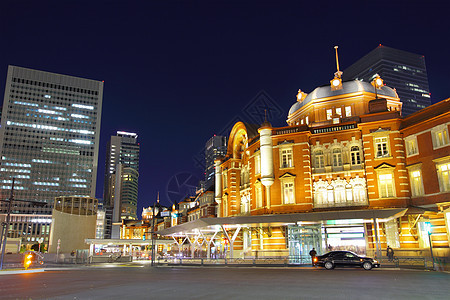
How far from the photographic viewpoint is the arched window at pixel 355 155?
41562mm

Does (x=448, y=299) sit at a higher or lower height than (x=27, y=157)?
lower

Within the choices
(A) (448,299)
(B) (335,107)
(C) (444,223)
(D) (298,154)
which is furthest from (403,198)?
(A) (448,299)

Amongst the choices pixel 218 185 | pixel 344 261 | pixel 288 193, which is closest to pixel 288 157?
pixel 288 193

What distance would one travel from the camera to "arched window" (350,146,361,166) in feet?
136

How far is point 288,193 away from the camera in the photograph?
43.0 m

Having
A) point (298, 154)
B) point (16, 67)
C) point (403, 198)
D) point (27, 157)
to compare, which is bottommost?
point (403, 198)

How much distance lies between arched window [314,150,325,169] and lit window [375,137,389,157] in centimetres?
595

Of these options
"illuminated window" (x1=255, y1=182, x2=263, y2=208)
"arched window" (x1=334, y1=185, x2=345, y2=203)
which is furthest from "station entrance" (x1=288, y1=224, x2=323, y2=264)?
"illuminated window" (x1=255, y1=182, x2=263, y2=208)

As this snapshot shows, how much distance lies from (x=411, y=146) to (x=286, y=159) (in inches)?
514

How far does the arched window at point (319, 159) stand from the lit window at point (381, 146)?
5946 millimetres

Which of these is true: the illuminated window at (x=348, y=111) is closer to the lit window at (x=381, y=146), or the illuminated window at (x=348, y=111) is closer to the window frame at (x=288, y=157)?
the lit window at (x=381, y=146)

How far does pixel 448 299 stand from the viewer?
38.7ft

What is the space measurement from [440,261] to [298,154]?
17.6 metres

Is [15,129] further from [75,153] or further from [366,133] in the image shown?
[366,133]
